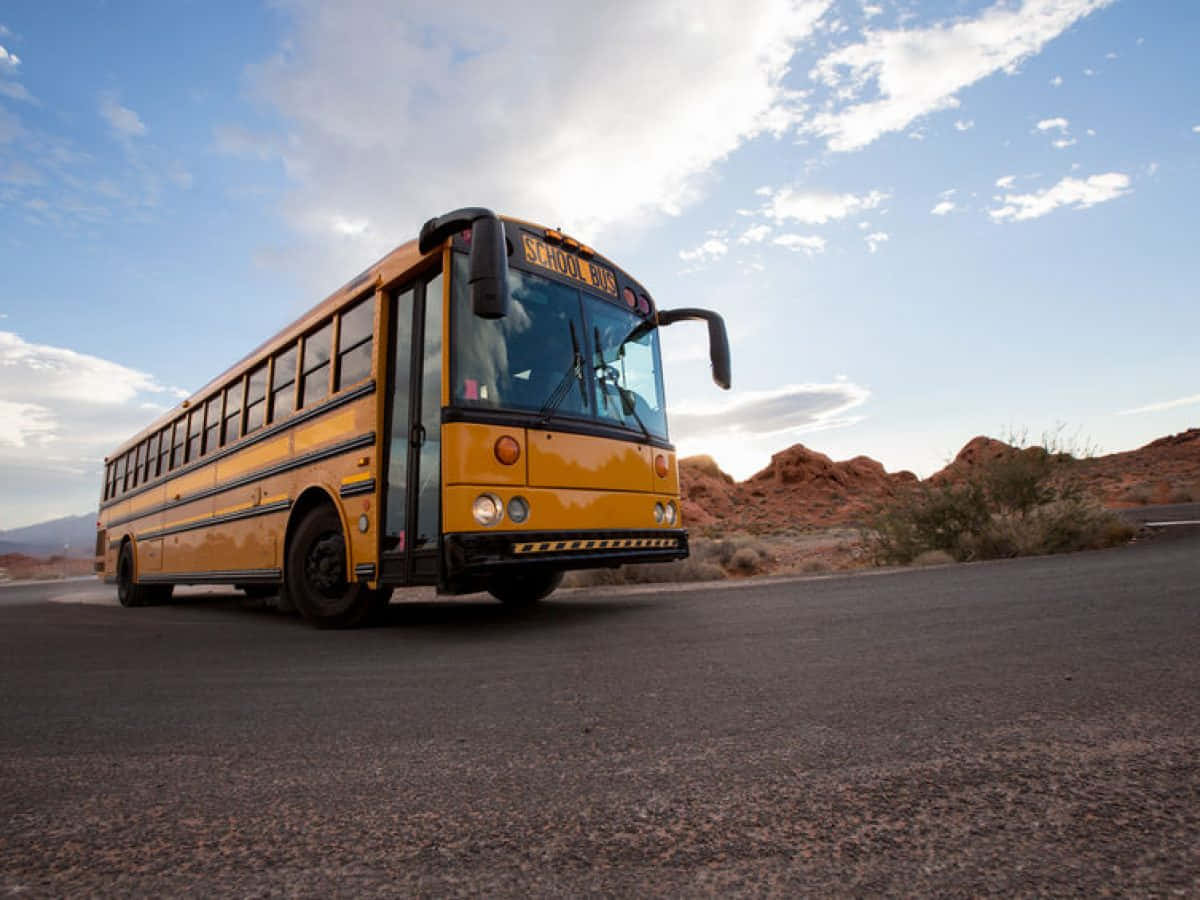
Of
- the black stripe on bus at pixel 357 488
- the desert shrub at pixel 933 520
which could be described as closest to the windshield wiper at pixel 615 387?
the black stripe on bus at pixel 357 488

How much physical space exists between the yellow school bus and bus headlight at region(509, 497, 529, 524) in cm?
1

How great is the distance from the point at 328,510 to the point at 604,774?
486 centimetres

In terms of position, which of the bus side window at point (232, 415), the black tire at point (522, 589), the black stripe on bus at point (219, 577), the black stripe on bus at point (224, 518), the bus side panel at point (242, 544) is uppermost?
the bus side window at point (232, 415)

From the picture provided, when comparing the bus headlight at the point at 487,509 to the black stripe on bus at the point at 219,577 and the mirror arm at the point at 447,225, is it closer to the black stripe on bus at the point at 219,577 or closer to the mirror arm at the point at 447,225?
the mirror arm at the point at 447,225

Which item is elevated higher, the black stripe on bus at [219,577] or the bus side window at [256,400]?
the bus side window at [256,400]

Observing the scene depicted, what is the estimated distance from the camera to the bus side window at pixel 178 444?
9.36 metres

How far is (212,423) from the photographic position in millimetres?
8453

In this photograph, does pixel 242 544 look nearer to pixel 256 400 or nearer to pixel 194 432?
pixel 256 400

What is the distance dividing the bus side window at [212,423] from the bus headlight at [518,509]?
5.41m

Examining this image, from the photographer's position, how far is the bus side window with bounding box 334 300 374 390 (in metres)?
5.57

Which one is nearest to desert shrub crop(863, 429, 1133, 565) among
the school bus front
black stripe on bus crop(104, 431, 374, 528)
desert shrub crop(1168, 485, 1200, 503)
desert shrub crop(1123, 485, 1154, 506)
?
the school bus front

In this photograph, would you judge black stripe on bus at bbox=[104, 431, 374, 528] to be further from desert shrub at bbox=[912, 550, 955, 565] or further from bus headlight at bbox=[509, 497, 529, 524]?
desert shrub at bbox=[912, 550, 955, 565]

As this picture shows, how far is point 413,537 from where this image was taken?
479 centimetres

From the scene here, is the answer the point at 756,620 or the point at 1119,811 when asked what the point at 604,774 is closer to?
the point at 1119,811
